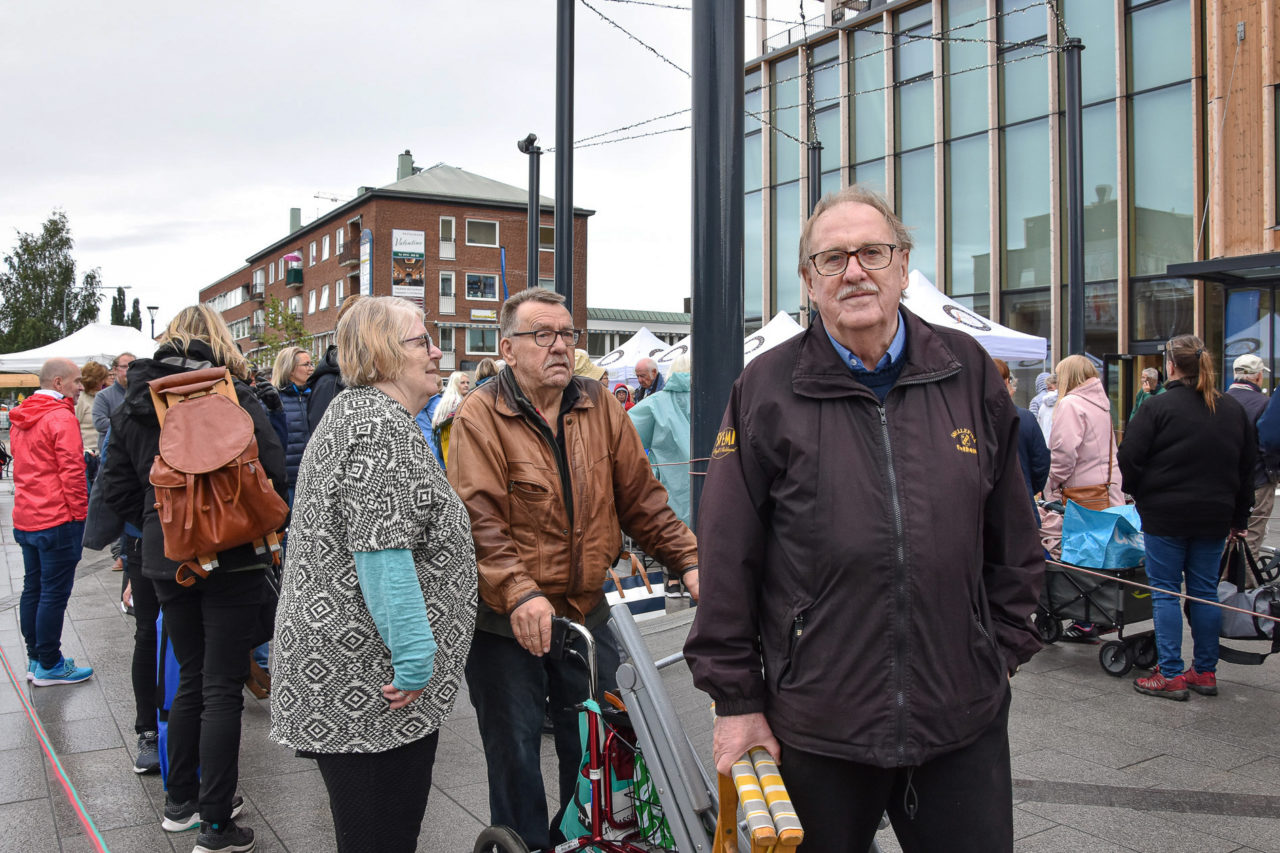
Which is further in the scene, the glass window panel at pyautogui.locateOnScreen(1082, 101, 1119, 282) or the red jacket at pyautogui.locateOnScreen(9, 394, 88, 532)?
the glass window panel at pyautogui.locateOnScreen(1082, 101, 1119, 282)

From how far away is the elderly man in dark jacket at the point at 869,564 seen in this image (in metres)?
1.97

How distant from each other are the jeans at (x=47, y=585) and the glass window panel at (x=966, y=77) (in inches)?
949

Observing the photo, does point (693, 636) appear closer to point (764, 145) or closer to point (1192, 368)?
point (1192, 368)

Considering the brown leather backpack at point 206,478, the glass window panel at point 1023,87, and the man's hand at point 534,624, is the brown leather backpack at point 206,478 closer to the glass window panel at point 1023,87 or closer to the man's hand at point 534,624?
the man's hand at point 534,624

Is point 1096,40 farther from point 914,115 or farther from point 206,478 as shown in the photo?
point 206,478

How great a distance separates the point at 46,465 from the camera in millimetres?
5996

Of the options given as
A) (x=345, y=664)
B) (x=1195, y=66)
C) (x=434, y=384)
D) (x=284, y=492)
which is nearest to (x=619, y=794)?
(x=345, y=664)

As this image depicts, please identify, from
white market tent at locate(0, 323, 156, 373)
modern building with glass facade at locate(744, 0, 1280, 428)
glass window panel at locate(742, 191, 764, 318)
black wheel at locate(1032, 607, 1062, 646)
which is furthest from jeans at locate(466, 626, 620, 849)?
glass window panel at locate(742, 191, 764, 318)

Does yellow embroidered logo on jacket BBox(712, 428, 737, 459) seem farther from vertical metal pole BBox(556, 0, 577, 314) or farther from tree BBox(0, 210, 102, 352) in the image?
tree BBox(0, 210, 102, 352)

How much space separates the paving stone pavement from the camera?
12.4 feet

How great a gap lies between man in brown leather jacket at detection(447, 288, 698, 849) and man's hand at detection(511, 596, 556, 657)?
1cm

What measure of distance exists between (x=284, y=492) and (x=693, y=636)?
2768 millimetres

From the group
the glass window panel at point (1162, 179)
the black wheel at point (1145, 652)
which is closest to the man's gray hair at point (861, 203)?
the black wheel at point (1145, 652)

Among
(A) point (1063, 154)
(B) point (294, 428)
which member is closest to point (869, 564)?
(B) point (294, 428)
